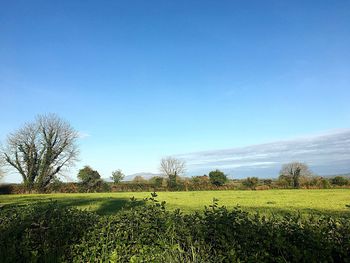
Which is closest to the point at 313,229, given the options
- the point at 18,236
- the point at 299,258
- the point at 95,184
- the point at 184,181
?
the point at 299,258

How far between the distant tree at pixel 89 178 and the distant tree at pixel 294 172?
33.5 m

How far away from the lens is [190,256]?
4.33 m

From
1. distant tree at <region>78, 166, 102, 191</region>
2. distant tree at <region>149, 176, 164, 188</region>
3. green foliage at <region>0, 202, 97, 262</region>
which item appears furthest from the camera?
distant tree at <region>78, 166, 102, 191</region>

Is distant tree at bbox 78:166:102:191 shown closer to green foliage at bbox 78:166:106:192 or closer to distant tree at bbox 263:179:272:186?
green foliage at bbox 78:166:106:192

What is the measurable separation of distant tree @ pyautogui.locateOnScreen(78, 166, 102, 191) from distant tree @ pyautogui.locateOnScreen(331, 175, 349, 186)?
133 feet

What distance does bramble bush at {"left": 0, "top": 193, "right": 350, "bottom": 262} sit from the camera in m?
3.81

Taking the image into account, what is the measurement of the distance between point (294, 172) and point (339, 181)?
23.3 feet

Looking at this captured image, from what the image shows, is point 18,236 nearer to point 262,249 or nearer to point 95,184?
point 262,249

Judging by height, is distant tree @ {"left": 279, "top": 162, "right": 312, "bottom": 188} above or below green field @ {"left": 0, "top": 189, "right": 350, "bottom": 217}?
above

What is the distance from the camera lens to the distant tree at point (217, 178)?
53.1 meters

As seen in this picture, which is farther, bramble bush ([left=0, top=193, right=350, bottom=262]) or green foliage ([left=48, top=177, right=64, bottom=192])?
green foliage ([left=48, top=177, right=64, bottom=192])

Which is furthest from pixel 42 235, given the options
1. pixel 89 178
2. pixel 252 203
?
pixel 89 178

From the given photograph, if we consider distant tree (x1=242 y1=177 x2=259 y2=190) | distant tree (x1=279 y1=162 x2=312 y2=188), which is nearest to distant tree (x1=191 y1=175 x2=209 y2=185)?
distant tree (x1=242 y1=177 x2=259 y2=190)

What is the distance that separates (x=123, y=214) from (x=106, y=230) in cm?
56
